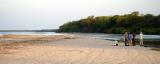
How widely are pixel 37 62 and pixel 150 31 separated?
398 feet

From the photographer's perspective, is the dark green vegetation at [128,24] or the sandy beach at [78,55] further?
the dark green vegetation at [128,24]

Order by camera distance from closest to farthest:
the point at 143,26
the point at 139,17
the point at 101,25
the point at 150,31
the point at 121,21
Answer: the point at 150,31 → the point at 143,26 → the point at 139,17 → the point at 121,21 → the point at 101,25

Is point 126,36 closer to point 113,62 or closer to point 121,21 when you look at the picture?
Result: point 113,62

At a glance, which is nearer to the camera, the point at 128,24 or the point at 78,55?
the point at 78,55

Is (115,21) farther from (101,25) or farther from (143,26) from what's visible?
(143,26)

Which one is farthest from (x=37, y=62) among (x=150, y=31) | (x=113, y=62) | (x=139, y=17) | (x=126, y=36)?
(x=139, y=17)

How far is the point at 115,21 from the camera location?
7077 inches

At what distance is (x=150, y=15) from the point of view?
15038 centimetres

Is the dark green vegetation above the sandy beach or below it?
above

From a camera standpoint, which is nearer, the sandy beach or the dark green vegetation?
the sandy beach

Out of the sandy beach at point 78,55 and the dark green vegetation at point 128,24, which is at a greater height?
the dark green vegetation at point 128,24

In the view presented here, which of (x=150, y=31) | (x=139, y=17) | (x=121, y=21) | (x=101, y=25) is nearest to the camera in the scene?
(x=150, y=31)

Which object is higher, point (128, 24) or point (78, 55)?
point (128, 24)

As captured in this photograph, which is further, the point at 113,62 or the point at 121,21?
the point at 121,21
